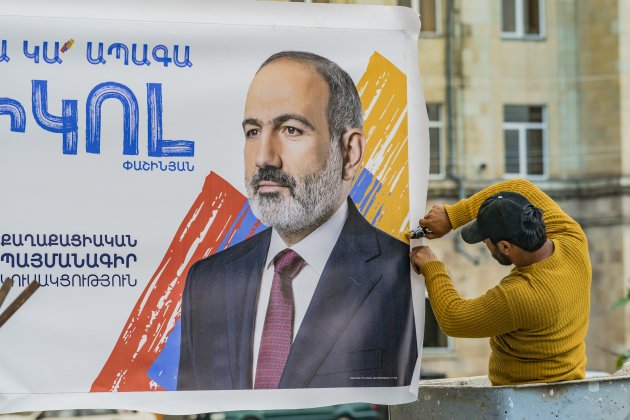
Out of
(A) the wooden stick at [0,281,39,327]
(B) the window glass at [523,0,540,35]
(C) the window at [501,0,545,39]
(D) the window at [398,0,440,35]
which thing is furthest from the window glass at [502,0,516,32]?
(A) the wooden stick at [0,281,39,327]

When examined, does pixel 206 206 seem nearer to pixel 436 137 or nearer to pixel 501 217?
pixel 501 217

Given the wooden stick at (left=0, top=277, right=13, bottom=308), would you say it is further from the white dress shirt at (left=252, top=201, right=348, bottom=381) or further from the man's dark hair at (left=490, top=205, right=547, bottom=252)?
the man's dark hair at (left=490, top=205, right=547, bottom=252)

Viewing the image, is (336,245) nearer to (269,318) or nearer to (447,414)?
(269,318)

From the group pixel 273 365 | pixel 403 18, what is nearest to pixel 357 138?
pixel 403 18

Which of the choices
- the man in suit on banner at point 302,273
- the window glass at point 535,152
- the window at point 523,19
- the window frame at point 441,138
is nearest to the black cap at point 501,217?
the man in suit on banner at point 302,273

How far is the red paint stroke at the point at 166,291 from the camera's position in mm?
3164

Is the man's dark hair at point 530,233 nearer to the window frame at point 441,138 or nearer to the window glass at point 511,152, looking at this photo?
the window frame at point 441,138

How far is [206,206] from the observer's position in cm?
325

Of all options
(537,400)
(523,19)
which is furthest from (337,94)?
(523,19)

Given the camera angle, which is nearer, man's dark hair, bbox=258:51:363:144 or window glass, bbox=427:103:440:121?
man's dark hair, bbox=258:51:363:144

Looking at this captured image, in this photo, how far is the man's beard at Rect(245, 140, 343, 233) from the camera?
10.8 ft

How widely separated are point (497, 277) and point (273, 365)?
15.3 m

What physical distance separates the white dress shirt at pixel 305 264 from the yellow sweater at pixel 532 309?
273mm

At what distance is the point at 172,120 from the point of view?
127 inches
